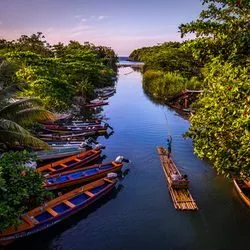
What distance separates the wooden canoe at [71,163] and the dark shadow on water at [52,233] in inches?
189

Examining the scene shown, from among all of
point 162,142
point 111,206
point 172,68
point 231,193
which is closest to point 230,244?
point 231,193

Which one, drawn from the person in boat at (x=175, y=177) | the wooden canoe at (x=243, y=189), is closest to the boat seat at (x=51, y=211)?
the person in boat at (x=175, y=177)

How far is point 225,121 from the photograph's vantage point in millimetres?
11562

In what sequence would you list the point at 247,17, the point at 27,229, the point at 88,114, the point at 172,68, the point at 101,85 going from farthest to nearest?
the point at 101,85, the point at 172,68, the point at 88,114, the point at 27,229, the point at 247,17

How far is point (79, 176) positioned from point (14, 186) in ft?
33.1

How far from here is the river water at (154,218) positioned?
16.8 m

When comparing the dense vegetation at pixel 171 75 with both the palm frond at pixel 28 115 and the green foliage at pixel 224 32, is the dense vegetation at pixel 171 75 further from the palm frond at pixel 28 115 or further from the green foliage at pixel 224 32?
the green foliage at pixel 224 32

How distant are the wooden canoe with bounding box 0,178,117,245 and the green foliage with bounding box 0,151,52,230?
4.35 feet

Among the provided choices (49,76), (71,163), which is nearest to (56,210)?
(71,163)

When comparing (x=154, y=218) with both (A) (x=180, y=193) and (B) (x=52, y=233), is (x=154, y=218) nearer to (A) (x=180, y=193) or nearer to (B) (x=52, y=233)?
(A) (x=180, y=193)

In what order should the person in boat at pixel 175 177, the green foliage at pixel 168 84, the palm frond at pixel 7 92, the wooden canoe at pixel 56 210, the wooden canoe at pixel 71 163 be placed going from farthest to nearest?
the green foliage at pixel 168 84 < the wooden canoe at pixel 71 163 < the person in boat at pixel 175 177 < the palm frond at pixel 7 92 < the wooden canoe at pixel 56 210

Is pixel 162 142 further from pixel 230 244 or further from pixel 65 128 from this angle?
pixel 230 244

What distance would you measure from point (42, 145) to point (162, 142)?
18.4 m

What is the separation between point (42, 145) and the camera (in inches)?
669
